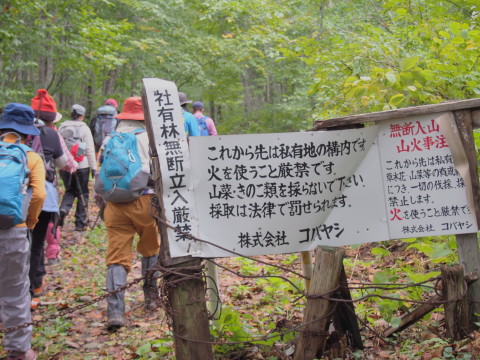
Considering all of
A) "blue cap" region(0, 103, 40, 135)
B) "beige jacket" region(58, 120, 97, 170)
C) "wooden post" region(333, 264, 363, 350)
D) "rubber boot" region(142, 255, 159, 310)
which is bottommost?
"wooden post" region(333, 264, 363, 350)

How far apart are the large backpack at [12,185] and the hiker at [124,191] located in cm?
83

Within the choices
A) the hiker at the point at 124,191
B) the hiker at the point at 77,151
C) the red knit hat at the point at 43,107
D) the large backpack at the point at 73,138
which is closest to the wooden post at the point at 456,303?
the hiker at the point at 124,191

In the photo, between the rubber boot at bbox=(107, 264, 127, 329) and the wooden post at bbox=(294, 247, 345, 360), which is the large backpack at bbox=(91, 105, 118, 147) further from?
the wooden post at bbox=(294, 247, 345, 360)

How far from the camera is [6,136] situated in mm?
4422

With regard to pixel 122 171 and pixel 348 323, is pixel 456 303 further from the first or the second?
pixel 122 171

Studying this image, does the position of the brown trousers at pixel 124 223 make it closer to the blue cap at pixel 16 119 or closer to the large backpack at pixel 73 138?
the blue cap at pixel 16 119

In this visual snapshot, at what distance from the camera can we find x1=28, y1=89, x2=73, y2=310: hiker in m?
5.93

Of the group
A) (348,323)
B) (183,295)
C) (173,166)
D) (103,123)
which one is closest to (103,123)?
(103,123)

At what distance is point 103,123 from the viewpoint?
10641 mm

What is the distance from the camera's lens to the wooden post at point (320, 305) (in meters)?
3.35

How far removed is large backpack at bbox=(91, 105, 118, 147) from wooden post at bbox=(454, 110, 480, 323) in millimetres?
8147

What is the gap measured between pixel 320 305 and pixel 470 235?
1.28 m

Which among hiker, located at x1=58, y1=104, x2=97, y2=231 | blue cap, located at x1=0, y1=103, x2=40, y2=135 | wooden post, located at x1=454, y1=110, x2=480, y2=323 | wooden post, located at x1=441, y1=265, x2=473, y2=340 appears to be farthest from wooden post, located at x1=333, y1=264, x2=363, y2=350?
hiker, located at x1=58, y1=104, x2=97, y2=231

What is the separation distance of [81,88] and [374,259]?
55.1ft
